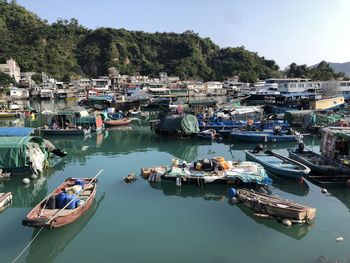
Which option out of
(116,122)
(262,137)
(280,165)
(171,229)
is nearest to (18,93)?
(116,122)

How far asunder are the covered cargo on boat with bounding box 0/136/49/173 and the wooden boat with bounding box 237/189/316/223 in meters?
13.8

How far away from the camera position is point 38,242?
13.8 metres

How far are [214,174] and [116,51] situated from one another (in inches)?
5910

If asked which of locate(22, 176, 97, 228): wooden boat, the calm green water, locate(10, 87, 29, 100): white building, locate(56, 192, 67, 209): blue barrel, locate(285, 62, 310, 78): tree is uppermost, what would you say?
locate(285, 62, 310, 78): tree

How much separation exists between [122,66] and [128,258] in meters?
151

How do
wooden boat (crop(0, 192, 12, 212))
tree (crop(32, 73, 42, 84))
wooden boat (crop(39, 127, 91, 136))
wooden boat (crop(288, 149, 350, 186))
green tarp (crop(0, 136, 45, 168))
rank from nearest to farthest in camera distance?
1. wooden boat (crop(0, 192, 12, 212))
2. wooden boat (crop(288, 149, 350, 186))
3. green tarp (crop(0, 136, 45, 168))
4. wooden boat (crop(39, 127, 91, 136))
5. tree (crop(32, 73, 42, 84))

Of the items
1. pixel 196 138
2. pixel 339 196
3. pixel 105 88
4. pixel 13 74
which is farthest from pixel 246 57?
pixel 339 196

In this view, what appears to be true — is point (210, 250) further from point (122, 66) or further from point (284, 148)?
point (122, 66)

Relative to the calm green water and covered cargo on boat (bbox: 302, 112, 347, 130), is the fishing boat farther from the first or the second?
covered cargo on boat (bbox: 302, 112, 347, 130)

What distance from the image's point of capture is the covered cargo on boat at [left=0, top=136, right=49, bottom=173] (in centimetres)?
2181

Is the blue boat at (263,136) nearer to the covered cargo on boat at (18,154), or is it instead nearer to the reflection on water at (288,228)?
the reflection on water at (288,228)

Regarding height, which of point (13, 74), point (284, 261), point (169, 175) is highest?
point (13, 74)

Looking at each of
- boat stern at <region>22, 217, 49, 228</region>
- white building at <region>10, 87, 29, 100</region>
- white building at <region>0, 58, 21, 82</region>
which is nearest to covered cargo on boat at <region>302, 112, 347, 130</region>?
boat stern at <region>22, 217, 49, 228</region>

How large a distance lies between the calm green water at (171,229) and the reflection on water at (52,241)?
0.12ft
